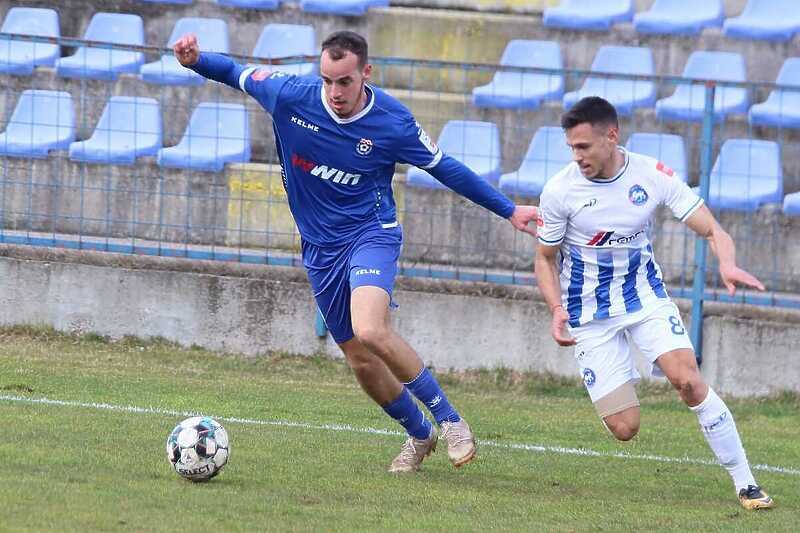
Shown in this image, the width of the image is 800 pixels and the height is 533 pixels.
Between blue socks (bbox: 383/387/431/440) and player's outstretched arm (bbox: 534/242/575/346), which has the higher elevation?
player's outstretched arm (bbox: 534/242/575/346)

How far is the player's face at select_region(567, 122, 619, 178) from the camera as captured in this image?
719 centimetres

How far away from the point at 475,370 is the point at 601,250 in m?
4.22

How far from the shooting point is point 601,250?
24.7ft

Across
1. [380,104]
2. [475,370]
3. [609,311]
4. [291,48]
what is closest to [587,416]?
[475,370]

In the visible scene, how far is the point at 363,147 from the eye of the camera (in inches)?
301

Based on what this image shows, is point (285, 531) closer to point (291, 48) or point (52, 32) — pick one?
point (291, 48)

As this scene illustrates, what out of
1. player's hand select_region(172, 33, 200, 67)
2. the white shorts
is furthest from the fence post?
player's hand select_region(172, 33, 200, 67)

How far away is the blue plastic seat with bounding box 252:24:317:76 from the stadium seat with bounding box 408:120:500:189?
2.57m

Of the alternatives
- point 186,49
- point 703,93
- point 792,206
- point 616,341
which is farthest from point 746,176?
point 186,49

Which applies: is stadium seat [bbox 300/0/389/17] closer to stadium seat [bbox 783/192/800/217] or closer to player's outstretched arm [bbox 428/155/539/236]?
stadium seat [bbox 783/192/800/217]

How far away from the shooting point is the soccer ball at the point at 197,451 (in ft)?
22.5

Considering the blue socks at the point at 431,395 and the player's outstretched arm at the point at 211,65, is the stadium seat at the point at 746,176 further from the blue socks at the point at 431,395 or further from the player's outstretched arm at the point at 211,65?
the player's outstretched arm at the point at 211,65

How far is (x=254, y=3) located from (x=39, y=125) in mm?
3384

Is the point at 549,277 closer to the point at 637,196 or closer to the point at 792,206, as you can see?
the point at 637,196
